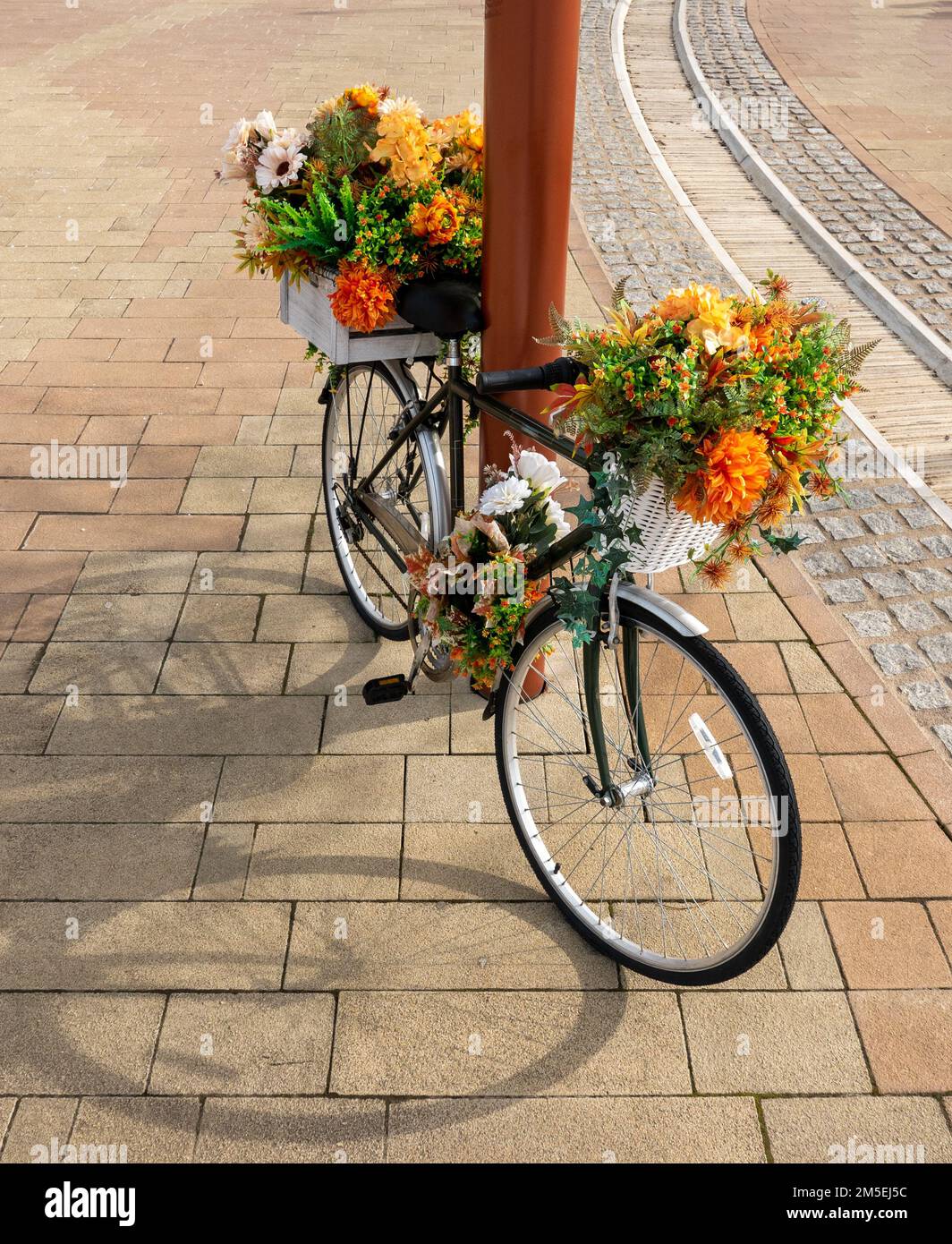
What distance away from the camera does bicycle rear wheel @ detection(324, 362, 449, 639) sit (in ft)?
12.1

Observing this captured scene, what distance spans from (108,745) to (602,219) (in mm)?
5933

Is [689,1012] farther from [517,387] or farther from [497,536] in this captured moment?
[517,387]

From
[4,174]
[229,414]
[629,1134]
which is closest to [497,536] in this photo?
[629,1134]

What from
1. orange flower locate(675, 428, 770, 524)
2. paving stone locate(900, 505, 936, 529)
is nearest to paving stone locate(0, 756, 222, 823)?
orange flower locate(675, 428, 770, 524)

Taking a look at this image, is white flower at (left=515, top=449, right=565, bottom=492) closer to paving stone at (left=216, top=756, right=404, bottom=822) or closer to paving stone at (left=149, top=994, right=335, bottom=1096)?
paving stone at (left=216, top=756, right=404, bottom=822)

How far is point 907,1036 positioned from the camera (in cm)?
280

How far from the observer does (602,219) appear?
8.13m

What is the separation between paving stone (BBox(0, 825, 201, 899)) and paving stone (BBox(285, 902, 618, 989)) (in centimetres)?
43

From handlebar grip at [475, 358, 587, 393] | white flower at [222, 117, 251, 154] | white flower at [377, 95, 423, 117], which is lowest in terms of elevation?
handlebar grip at [475, 358, 587, 393]

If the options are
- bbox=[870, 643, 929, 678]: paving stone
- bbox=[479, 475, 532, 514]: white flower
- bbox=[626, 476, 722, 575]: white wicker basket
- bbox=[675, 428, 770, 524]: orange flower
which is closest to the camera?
bbox=[675, 428, 770, 524]: orange flower

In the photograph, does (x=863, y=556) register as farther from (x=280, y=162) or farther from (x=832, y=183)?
(x=832, y=183)

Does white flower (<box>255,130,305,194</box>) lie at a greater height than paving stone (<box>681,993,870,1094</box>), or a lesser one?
greater

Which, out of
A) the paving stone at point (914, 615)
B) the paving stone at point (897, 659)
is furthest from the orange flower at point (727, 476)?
the paving stone at point (914, 615)

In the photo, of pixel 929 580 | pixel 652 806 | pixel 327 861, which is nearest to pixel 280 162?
pixel 327 861
